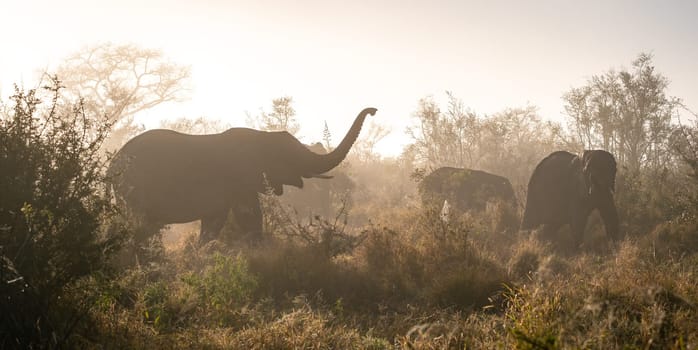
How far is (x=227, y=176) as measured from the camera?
A: 367 inches

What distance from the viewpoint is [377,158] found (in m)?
37.8

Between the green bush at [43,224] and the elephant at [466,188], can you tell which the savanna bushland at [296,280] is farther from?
the elephant at [466,188]

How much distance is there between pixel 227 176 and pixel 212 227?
1.01m

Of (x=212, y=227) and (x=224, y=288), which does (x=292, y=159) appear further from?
(x=224, y=288)

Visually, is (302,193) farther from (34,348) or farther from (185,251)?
(34,348)

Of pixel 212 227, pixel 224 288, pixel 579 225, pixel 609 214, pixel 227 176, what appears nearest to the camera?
pixel 224 288

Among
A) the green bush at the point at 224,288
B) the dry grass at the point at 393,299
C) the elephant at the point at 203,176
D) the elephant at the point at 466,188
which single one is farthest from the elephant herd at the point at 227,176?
the elephant at the point at 466,188

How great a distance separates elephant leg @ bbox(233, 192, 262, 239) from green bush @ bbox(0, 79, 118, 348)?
4372 mm

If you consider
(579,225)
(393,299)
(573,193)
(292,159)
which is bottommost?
(393,299)

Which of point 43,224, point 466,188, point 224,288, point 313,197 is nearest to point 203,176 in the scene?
point 224,288

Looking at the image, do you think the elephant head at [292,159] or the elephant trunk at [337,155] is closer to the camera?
the elephant head at [292,159]

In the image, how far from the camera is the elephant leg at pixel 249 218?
915 centimetres

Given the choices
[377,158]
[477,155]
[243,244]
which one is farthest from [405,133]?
[243,244]

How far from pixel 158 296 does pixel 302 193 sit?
487 inches
